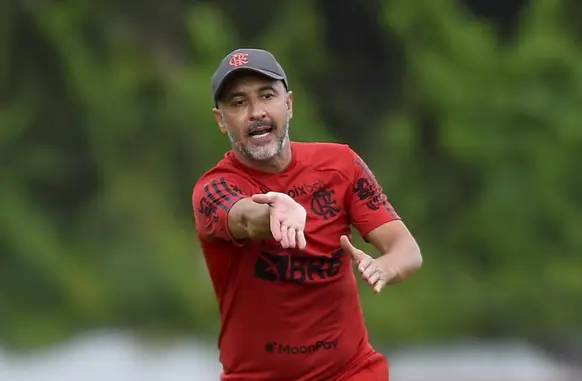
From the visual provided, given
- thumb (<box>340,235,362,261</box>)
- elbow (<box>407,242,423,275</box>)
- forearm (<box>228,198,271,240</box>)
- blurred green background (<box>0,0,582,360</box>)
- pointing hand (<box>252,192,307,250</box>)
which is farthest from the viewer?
blurred green background (<box>0,0,582,360</box>)

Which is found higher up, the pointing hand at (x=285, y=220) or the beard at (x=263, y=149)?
the beard at (x=263, y=149)

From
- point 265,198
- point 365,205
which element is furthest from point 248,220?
point 365,205

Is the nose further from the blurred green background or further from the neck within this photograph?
the blurred green background

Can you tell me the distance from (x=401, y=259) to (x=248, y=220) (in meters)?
0.53

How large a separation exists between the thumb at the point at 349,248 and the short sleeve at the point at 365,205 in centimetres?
11

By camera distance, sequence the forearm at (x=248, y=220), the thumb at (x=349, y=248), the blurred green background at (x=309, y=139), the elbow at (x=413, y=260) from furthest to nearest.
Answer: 1. the blurred green background at (x=309, y=139)
2. the elbow at (x=413, y=260)
3. the thumb at (x=349, y=248)
4. the forearm at (x=248, y=220)

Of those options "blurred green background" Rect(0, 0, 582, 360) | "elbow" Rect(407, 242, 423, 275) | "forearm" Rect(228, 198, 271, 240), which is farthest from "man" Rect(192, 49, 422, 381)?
"blurred green background" Rect(0, 0, 582, 360)

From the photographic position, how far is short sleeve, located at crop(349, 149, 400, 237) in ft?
13.5

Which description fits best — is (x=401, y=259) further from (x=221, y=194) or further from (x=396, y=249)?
(x=221, y=194)

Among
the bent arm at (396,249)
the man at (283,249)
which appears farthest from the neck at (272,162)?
the bent arm at (396,249)

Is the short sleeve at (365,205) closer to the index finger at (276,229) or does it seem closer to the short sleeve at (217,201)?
the short sleeve at (217,201)

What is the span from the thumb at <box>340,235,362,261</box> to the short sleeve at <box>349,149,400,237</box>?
11 cm

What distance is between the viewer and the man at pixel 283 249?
4.04 metres

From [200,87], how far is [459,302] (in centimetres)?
250
